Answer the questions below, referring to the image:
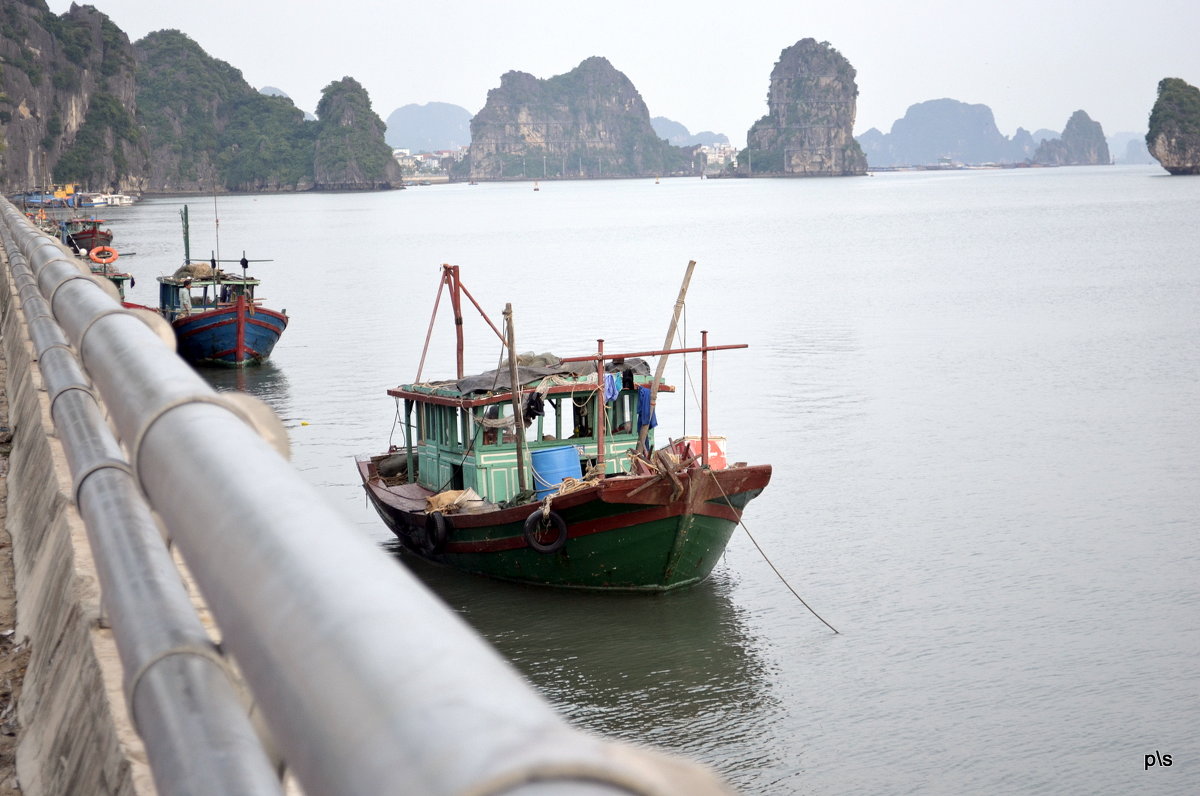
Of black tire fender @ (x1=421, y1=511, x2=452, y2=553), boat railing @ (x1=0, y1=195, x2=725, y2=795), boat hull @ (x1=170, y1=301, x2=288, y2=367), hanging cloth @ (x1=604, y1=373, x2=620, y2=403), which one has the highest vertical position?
boat railing @ (x1=0, y1=195, x2=725, y2=795)

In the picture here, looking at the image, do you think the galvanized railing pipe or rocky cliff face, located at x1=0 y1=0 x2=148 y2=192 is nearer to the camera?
the galvanized railing pipe

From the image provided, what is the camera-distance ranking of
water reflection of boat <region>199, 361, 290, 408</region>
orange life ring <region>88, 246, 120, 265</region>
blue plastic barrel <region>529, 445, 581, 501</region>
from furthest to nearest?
1. orange life ring <region>88, 246, 120, 265</region>
2. water reflection of boat <region>199, 361, 290, 408</region>
3. blue plastic barrel <region>529, 445, 581, 501</region>

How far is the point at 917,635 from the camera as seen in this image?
18.4 metres

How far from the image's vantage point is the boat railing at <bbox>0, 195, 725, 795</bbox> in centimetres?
100

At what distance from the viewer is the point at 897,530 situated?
23.2 metres

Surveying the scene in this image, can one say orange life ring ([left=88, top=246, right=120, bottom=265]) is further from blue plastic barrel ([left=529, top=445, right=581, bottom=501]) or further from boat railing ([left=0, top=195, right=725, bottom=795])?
boat railing ([left=0, top=195, right=725, bottom=795])

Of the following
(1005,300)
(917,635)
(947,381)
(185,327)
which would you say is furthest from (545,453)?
(1005,300)

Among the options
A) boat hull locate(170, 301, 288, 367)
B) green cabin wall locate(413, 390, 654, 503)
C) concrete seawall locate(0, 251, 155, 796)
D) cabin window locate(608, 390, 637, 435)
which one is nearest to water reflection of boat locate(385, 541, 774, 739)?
green cabin wall locate(413, 390, 654, 503)

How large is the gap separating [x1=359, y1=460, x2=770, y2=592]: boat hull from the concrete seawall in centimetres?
1145

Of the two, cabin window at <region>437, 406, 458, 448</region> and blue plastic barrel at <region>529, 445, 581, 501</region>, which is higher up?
cabin window at <region>437, 406, 458, 448</region>

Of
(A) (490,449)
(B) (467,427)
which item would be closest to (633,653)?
(A) (490,449)

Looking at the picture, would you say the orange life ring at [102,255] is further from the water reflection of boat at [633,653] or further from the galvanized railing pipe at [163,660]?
the galvanized railing pipe at [163,660]

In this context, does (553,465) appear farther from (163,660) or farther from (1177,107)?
(1177,107)

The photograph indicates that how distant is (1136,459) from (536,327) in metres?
27.7
